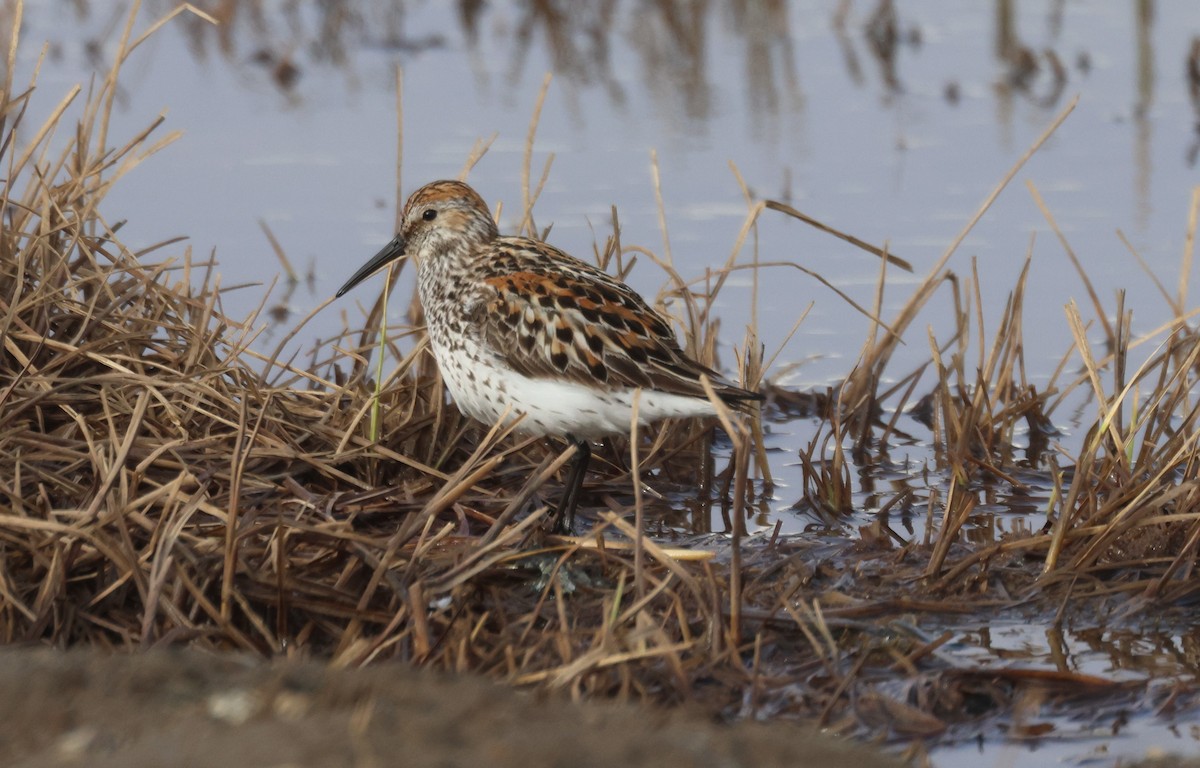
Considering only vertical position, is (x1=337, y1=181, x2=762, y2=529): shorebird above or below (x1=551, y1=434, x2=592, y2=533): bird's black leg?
above

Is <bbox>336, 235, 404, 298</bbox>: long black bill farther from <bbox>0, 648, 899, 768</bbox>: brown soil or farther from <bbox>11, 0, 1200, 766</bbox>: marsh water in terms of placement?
<bbox>0, 648, 899, 768</bbox>: brown soil

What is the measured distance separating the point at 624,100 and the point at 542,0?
2.83m

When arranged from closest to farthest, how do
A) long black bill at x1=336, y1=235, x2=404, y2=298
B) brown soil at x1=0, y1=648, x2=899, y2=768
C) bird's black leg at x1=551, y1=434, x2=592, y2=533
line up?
brown soil at x1=0, y1=648, x2=899, y2=768 → bird's black leg at x1=551, y1=434, x2=592, y2=533 → long black bill at x1=336, y1=235, x2=404, y2=298

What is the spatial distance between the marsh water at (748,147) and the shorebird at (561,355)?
0.72 m

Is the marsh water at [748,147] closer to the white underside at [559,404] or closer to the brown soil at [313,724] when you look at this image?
the white underside at [559,404]

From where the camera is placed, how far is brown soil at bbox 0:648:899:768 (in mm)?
2734

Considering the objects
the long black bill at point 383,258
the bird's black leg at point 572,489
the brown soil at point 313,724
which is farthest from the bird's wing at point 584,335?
the brown soil at point 313,724

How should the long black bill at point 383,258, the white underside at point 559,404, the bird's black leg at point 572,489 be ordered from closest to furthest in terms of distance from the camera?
the white underside at point 559,404 → the bird's black leg at point 572,489 → the long black bill at point 383,258

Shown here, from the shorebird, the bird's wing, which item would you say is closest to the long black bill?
the shorebird

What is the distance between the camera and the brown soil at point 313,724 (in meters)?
2.73

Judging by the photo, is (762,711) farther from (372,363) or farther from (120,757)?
(372,363)

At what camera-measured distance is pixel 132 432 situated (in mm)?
4648

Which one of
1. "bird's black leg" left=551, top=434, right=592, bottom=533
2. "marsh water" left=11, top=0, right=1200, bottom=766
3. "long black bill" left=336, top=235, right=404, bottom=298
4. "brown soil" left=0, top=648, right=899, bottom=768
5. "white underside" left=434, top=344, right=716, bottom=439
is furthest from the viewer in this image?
"marsh water" left=11, top=0, right=1200, bottom=766

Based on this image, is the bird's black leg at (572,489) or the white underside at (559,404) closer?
the white underside at (559,404)
